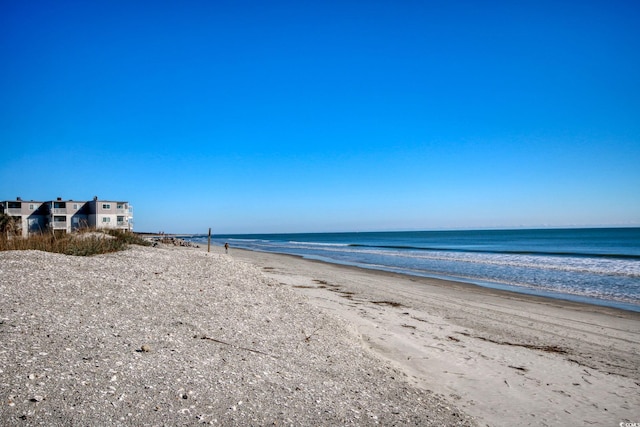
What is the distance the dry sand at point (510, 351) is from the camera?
546 centimetres

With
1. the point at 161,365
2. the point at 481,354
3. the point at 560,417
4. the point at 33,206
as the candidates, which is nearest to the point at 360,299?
the point at 481,354

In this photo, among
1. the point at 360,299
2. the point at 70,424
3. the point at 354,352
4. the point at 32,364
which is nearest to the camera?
the point at 70,424

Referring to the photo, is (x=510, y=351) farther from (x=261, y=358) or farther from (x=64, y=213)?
(x=64, y=213)

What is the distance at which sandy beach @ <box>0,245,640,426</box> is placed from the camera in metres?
4.07

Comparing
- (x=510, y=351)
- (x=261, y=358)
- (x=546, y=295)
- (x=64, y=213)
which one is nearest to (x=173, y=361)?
(x=261, y=358)

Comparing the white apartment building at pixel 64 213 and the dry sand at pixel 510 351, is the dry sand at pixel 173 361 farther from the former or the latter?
the white apartment building at pixel 64 213

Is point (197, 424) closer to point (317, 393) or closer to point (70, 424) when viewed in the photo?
point (70, 424)

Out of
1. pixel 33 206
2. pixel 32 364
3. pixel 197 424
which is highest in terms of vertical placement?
pixel 33 206

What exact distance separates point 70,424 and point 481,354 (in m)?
7.08

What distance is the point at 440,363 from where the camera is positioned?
7.04 metres

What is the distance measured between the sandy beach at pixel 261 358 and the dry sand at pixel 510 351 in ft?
0.13

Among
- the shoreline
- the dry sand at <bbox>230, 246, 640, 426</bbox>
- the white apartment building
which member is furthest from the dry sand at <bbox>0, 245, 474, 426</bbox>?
the white apartment building

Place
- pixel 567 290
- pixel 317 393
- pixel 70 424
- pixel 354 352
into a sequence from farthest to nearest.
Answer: pixel 567 290, pixel 354 352, pixel 317 393, pixel 70 424

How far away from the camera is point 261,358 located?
574cm
